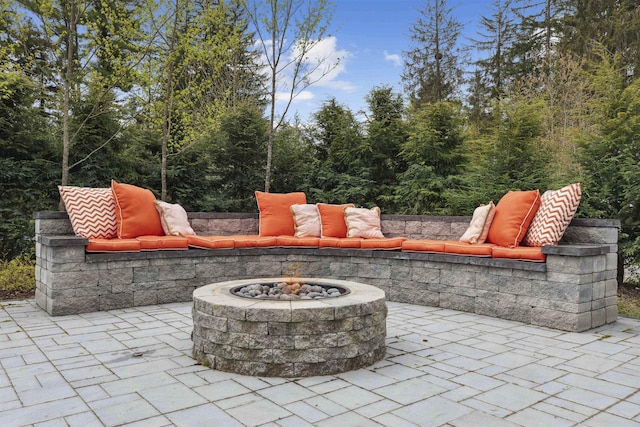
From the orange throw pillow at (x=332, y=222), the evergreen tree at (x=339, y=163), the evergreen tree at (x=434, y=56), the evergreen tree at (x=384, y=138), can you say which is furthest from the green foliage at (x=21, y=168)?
the evergreen tree at (x=434, y=56)

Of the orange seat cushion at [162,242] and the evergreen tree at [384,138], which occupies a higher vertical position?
the evergreen tree at [384,138]

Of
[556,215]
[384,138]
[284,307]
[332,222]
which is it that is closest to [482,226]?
[556,215]

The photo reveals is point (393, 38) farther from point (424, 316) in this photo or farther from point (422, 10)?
point (424, 316)

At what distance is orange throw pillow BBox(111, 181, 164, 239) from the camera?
15.2 ft

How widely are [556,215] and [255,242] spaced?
298 centimetres

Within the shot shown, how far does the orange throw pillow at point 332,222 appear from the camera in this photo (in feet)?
18.1

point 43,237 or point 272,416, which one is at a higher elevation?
point 43,237

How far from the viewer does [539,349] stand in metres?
3.16

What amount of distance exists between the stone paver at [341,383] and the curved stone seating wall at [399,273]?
1.07 ft

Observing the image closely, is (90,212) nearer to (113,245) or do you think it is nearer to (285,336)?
(113,245)

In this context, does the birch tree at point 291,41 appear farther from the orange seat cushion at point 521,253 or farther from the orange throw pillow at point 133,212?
the orange seat cushion at point 521,253

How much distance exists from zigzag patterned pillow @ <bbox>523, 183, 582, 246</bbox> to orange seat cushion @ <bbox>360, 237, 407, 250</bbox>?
1319 millimetres

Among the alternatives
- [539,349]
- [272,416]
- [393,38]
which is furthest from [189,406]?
[393,38]

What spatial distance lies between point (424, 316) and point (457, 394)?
1865 mm
